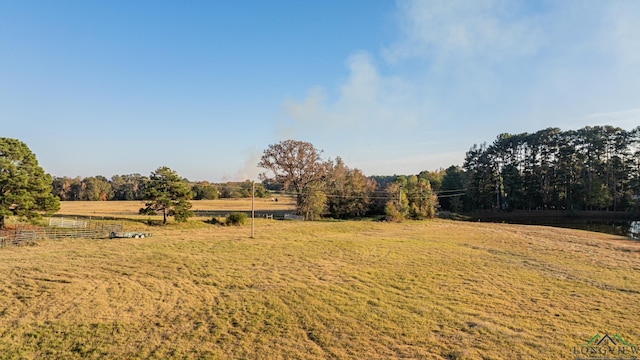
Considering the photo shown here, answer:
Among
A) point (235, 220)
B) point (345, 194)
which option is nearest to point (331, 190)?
point (345, 194)

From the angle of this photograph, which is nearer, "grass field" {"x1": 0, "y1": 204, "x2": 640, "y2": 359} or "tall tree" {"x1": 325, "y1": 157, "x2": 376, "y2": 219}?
"grass field" {"x1": 0, "y1": 204, "x2": 640, "y2": 359}

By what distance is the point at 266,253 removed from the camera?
70.1 ft

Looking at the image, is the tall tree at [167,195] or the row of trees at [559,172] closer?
the tall tree at [167,195]

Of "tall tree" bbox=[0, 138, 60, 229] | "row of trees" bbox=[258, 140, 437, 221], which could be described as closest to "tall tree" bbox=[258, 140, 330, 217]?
"row of trees" bbox=[258, 140, 437, 221]

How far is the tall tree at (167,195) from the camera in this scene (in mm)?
34344

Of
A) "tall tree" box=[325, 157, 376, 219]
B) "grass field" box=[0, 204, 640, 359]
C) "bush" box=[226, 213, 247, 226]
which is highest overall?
"tall tree" box=[325, 157, 376, 219]

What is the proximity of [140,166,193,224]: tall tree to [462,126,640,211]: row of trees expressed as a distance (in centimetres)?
5327

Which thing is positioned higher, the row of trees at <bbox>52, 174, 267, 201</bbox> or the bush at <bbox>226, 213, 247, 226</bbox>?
the row of trees at <bbox>52, 174, 267, 201</bbox>

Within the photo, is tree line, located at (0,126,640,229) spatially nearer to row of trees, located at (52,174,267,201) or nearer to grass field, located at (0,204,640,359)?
grass field, located at (0,204,640,359)

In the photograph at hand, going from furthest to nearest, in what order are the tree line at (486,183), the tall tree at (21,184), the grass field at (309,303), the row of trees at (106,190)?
the row of trees at (106,190)
the tree line at (486,183)
the tall tree at (21,184)
the grass field at (309,303)

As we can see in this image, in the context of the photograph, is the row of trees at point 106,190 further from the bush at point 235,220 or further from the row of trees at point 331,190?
the bush at point 235,220

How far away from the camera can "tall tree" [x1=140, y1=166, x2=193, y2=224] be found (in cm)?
3434

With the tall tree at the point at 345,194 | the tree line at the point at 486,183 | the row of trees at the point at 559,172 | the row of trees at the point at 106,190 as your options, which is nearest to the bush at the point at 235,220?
the tree line at the point at 486,183

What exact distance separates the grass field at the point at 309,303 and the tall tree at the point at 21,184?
16.2 ft
